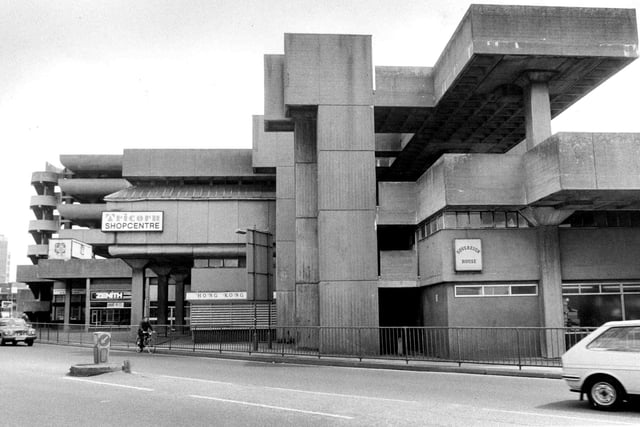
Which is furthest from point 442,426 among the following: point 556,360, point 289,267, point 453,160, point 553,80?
point 289,267

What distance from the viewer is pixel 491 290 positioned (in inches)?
910

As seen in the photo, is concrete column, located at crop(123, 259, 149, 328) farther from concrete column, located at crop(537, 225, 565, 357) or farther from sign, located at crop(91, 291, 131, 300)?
concrete column, located at crop(537, 225, 565, 357)

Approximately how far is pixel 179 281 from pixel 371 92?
2895 cm

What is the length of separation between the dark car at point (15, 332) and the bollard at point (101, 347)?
17267 millimetres

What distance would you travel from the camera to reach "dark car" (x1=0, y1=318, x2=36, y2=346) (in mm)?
31531

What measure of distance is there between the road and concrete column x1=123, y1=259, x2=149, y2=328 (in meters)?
25.8

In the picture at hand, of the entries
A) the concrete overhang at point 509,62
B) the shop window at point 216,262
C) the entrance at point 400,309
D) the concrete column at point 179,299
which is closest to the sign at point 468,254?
the entrance at point 400,309

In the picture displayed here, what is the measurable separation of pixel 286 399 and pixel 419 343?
30.2ft

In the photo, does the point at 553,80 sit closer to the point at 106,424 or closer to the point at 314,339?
the point at 314,339

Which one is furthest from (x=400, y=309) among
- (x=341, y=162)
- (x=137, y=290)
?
(x=137, y=290)

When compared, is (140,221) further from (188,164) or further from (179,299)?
(179,299)

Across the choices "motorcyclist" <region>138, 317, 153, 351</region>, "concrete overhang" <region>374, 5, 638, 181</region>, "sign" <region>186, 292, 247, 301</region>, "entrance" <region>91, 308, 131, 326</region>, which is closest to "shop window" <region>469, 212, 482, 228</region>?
"concrete overhang" <region>374, 5, 638, 181</region>

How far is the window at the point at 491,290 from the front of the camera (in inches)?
908

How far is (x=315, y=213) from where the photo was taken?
1193 inches
